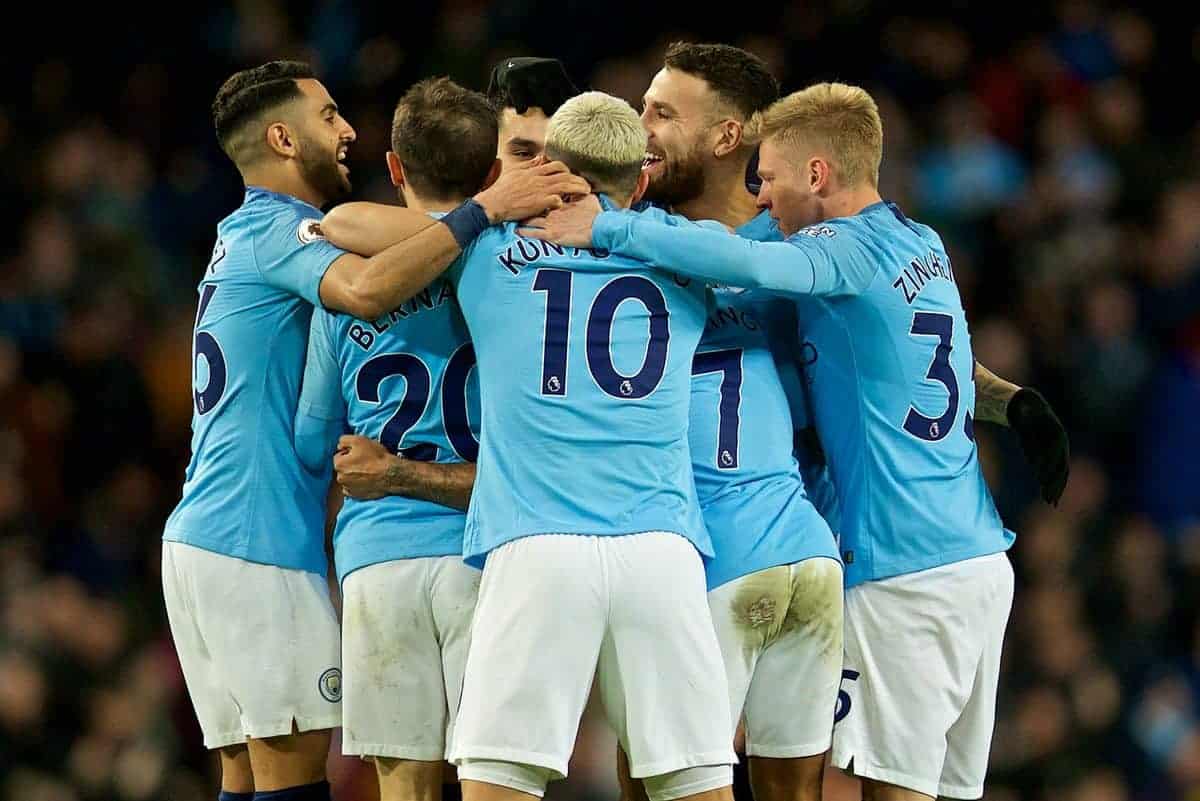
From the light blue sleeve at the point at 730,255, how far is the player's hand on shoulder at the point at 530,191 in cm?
15

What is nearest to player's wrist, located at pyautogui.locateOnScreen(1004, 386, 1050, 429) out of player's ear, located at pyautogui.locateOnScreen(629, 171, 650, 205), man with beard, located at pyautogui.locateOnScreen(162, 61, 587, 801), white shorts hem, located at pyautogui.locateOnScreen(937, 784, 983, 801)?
white shorts hem, located at pyautogui.locateOnScreen(937, 784, 983, 801)

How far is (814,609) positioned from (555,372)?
1.07 meters

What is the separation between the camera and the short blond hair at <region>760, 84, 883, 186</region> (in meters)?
5.55

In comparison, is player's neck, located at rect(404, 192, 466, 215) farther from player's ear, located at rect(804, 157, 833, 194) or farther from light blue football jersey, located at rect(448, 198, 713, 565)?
player's ear, located at rect(804, 157, 833, 194)

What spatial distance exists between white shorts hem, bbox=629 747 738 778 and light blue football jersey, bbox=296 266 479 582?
34.3 inches

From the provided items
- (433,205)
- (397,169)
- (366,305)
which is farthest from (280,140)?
(366,305)

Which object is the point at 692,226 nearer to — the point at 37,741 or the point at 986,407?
the point at 986,407

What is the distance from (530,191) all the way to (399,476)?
0.91m

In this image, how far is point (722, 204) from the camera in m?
5.86

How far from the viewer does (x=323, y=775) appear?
5.52m

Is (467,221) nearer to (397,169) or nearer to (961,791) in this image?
(397,169)

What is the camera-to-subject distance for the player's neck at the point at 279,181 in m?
5.77

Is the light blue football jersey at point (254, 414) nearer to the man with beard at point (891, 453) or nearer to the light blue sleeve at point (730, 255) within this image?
the light blue sleeve at point (730, 255)

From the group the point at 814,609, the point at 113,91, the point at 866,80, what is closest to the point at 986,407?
the point at 814,609
